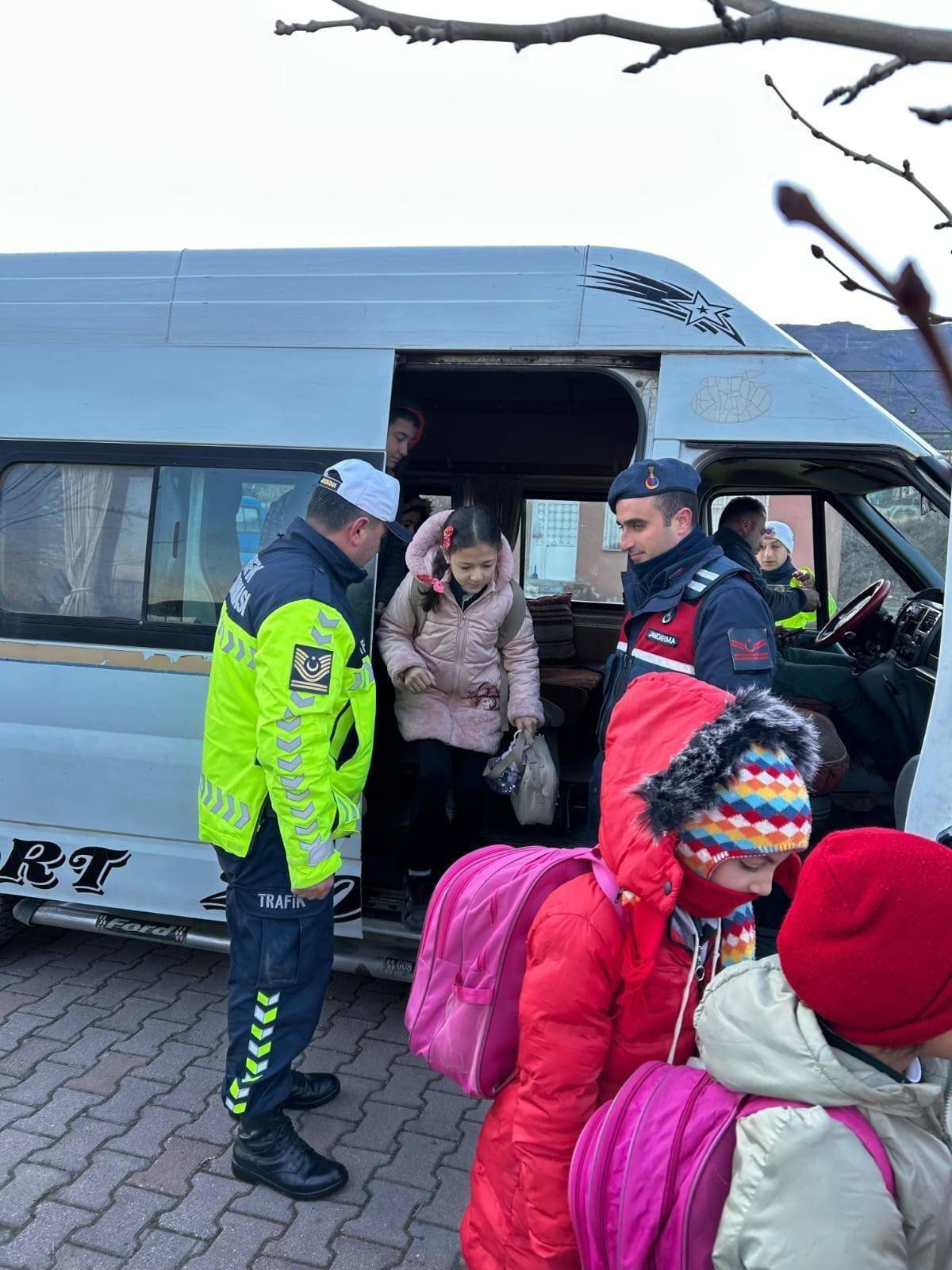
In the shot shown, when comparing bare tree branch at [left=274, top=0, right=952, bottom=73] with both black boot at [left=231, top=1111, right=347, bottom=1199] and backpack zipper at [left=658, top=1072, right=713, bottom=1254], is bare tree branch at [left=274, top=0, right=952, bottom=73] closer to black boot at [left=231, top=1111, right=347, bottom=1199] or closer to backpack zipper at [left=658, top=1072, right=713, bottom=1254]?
backpack zipper at [left=658, top=1072, right=713, bottom=1254]

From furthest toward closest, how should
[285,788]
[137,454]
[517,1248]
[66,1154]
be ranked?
[137,454] → [66,1154] → [285,788] → [517,1248]

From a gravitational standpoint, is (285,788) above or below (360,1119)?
above

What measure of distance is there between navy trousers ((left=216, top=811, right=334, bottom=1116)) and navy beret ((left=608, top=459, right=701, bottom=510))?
1461 mm

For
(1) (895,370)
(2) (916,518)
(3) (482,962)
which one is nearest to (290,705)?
(3) (482,962)

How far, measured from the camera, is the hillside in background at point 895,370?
2.40 feet

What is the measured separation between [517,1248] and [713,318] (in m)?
2.75

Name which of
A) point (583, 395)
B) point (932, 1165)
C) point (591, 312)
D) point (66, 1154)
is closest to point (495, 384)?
point (583, 395)

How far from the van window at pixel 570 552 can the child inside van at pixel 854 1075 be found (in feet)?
9.86

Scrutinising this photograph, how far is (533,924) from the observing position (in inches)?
67.7

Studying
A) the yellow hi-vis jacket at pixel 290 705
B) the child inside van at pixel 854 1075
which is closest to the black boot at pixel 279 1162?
the yellow hi-vis jacket at pixel 290 705

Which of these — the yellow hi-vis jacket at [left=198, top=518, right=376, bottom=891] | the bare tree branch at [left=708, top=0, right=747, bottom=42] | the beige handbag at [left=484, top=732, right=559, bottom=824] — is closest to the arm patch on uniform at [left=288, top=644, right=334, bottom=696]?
the yellow hi-vis jacket at [left=198, top=518, right=376, bottom=891]

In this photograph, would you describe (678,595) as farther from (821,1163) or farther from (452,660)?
(821,1163)

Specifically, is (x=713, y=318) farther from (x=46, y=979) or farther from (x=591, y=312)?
(x=46, y=979)

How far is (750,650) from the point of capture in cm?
268
